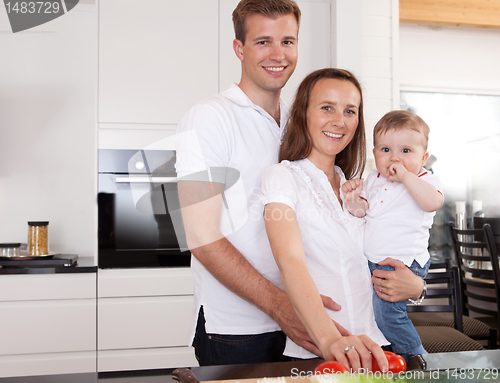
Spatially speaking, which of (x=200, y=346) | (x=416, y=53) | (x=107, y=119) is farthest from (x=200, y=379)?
(x=416, y=53)

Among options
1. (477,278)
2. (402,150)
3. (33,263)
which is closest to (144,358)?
(33,263)

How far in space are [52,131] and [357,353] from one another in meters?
2.72

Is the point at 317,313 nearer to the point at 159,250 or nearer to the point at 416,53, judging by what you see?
the point at 159,250

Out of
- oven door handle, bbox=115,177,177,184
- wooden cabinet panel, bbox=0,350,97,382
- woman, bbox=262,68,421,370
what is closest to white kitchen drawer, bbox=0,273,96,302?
wooden cabinet panel, bbox=0,350,97,382

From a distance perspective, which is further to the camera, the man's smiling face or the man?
the man's smiling face

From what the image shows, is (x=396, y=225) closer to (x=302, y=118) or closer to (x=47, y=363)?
(x=302, y=118)

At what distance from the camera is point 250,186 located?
1233 mm

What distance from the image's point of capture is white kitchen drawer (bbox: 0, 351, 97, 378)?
7.51 feet

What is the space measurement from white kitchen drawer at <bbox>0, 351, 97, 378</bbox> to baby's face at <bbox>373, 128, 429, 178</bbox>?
193 cm

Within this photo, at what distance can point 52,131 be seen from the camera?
2.88 meters

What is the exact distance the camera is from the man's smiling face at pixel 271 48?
126 cm

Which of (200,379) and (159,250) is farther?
(159,250)

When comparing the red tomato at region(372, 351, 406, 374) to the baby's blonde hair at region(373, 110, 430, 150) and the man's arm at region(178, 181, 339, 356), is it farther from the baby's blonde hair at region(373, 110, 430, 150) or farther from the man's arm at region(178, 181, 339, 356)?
the baby's blonde hair at region(373, 110, 430, 150)

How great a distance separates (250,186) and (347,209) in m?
0.28
